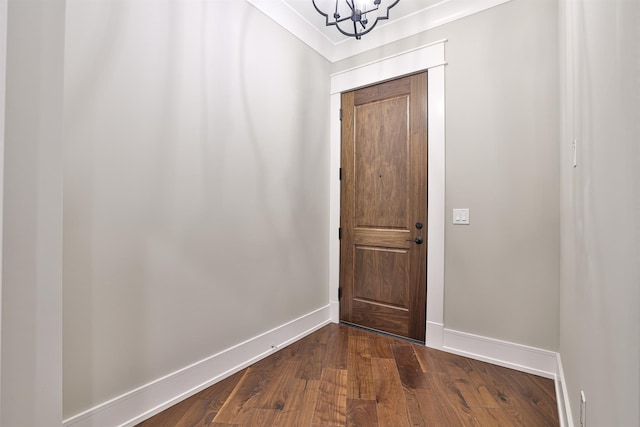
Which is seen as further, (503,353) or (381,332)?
(381,332)

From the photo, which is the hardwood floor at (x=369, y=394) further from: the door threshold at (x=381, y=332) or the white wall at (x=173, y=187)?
the white wall at (x=173, y=187)

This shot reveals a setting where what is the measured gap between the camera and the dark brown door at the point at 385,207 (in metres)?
2.60

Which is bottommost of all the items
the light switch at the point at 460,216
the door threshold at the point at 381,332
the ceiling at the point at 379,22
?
the door threshold at the point at 381,332

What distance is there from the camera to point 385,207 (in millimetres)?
2781

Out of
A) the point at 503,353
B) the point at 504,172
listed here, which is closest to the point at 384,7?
the point at 504,172

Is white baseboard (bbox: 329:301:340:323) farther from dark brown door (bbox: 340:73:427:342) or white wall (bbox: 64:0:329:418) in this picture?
white wall (bbox: 64:0:329:418)

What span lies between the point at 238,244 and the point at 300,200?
0.77 meters

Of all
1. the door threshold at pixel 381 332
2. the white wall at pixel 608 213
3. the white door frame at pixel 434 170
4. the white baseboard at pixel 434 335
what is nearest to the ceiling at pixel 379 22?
the white door frame at pixel 434 170

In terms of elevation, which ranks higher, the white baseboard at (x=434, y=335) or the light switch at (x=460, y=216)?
the light switch at (x=460, y=216)

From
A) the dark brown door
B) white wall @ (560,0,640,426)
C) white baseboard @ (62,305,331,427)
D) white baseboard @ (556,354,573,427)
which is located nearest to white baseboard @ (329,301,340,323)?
the dark brown door

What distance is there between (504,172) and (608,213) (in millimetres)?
1624

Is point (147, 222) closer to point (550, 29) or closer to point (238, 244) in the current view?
point (238, 244)

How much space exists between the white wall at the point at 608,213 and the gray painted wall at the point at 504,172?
3.16ft

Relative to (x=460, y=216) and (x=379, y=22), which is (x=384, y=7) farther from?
(x=460, y=216)
